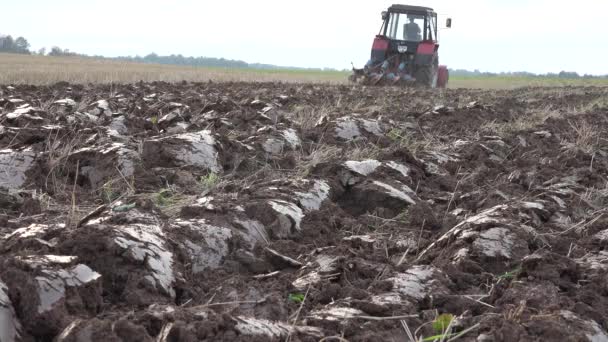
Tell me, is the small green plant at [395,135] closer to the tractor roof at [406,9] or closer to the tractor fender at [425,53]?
the tractor fender at [425,53]

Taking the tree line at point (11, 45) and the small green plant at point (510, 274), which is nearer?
the small green plant at point (510, 274)

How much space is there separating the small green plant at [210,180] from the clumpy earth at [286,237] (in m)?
0.02

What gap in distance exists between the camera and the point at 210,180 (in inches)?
154

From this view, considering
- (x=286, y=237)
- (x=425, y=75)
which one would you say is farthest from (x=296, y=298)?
(x=425, y=75)

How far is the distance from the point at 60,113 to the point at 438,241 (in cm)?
391

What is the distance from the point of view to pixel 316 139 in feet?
19.3

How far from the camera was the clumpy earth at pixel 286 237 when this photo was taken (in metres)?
2.15

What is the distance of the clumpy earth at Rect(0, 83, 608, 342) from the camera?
215 cm

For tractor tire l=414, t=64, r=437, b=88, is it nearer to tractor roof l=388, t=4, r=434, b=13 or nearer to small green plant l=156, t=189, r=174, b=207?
tractor roof l=388, t=4, r=434, b=13

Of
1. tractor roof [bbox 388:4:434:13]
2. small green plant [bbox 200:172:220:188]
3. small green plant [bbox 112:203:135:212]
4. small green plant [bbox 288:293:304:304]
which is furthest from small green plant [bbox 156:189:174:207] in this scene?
tractor roof [bbox 388:4:434:13]

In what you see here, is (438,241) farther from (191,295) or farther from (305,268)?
(191,295)

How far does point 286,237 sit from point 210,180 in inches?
31.8

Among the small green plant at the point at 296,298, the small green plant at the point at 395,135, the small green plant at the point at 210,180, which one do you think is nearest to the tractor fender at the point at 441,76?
the small green plant at the point at 395,135

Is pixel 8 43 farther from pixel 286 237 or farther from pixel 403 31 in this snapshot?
pixel 286 237
